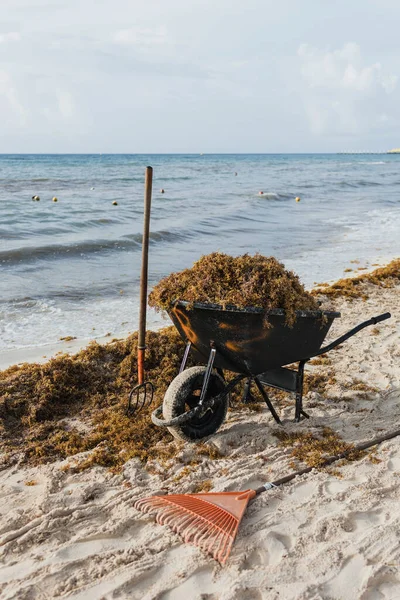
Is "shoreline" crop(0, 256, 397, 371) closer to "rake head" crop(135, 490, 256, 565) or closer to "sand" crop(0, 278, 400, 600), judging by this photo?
"sand" crop(0, 278, 400, 600)

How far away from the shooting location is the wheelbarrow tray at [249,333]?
3182 millimetres

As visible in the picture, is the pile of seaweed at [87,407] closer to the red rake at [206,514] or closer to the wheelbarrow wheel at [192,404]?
the wheelbarrow wheel at [192,404]

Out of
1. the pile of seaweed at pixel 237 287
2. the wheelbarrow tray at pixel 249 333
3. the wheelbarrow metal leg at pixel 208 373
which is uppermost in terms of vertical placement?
the pile of seaweed at pixel 237 287

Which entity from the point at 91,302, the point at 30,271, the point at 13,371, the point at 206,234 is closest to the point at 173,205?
the point at 206,234

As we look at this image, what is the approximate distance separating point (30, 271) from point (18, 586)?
7272mm

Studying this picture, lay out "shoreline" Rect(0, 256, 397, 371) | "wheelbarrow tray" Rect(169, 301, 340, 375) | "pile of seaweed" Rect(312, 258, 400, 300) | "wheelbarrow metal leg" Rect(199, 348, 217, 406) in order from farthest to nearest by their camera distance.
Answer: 1. "pile of seaweed" Rect(312, 258, 400, 300)
2. "shoreline" Rect(0, 256, 397, 371)
3. "wheelbarrow metal leg" Rect(199, 348, 217, 406)
4. "wheelbarrow tray" Rect(169, 301, 340, 375)

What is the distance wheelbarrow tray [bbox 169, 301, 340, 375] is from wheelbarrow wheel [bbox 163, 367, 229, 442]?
15 cm

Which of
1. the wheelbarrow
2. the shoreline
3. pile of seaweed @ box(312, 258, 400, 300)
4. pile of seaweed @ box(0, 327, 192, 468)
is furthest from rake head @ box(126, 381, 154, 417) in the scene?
pile of seaweed @ box(312, 258, 400, 300)

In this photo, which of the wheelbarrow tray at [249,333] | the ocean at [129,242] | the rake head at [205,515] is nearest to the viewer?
the rake head at [205,515]

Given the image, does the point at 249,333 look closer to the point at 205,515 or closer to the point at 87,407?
the point at 205,515

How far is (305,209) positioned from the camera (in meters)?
18.6

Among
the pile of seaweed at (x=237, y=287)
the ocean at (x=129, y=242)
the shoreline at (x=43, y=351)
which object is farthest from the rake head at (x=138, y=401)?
the ocean at (x=129, y=242)

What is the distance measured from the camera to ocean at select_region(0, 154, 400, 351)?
6578 mm

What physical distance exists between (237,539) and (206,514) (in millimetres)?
201
